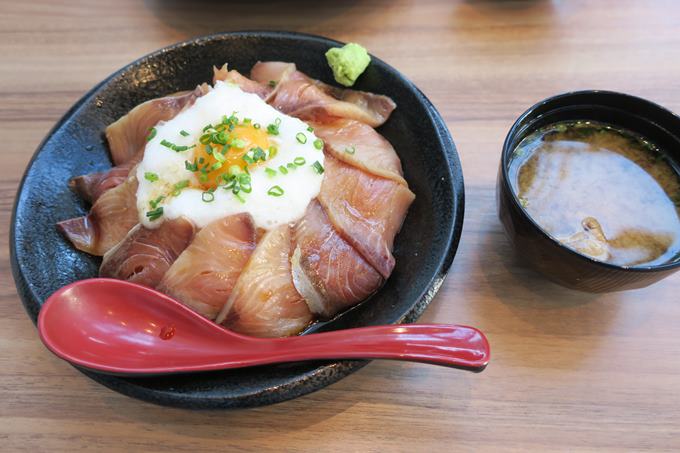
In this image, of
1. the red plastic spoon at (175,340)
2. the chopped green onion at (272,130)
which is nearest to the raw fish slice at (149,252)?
the red plastic spoon at (175,340)

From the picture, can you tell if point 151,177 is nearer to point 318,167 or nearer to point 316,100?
point 318,167

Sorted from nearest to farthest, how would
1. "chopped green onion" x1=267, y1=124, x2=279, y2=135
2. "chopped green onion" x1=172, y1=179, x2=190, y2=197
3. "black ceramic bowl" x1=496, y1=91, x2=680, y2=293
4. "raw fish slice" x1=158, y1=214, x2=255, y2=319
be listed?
"black ceramic bowl" x1=496, y1=91, x2=680, y2=293
"raw fish slice" x1=158, y1=214, x2=255, y2=319
"chopped green onion" x1=172, y1=179, x2=190, y2=197
"chopped green onion" x1=267, y1=124, x2=279, y2=135

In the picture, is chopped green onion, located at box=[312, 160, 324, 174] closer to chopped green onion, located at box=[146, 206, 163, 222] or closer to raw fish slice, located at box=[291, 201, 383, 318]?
raw fish slice, located at box=[291, 201, 383, 318]

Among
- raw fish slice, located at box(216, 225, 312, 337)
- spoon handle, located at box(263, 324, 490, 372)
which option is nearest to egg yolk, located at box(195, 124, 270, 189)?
raw fish slice, located at box(216, 225, 312, 337)

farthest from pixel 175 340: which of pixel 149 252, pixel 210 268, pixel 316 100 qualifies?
pixel 316 100

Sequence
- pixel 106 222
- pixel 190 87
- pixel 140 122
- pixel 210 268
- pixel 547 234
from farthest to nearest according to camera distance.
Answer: pixel 190 87 < pixel 140 122 < pixel 106 222 < pixel 210 268 < pixel 547 234

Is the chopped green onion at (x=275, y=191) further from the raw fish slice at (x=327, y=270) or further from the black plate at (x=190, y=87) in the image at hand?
the black plate at (x=190, y=87)
